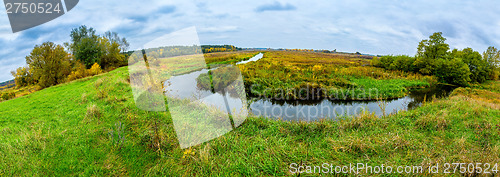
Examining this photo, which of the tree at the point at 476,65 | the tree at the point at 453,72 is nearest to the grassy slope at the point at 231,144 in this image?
the tree at the point at 453,72

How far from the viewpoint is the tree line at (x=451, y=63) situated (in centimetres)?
1769

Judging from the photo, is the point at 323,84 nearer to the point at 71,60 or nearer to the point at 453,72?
the point at 453,72

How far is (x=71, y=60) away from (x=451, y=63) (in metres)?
51.0

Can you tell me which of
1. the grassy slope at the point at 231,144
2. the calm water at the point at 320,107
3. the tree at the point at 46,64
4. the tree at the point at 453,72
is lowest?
the calm water at the point at 320,107

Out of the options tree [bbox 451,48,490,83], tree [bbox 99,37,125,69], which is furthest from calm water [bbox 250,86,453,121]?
tree [bbox 99,37,125,69]

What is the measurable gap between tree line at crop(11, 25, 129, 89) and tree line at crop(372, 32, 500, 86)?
37.5 meters

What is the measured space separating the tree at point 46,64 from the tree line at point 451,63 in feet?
125

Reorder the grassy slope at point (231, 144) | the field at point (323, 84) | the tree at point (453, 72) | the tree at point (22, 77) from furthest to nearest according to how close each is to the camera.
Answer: the tree at point (22, 77)
the tree at point (453, 72)
the field at point (323, 84)
the grassy slope at point (231, 144)

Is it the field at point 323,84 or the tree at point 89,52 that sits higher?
the tree at point 89,52

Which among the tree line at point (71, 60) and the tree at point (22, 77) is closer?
the tree line at point (71, 60)

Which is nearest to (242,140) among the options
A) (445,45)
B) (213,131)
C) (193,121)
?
(213,131)

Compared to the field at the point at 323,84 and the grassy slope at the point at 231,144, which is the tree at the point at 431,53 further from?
the grassy slope at the point at 231,144

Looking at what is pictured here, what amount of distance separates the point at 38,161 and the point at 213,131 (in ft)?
12.7

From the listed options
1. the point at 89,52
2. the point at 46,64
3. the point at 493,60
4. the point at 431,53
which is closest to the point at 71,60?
the point at 89,52
